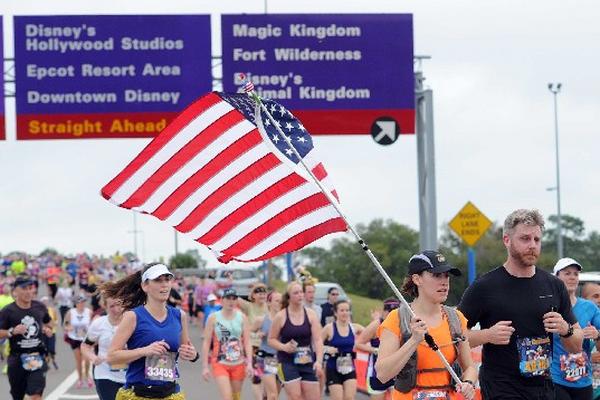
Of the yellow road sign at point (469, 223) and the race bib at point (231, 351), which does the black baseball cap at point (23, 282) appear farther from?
the yellow road sign at point (469, 223)

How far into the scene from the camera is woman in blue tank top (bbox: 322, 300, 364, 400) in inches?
619

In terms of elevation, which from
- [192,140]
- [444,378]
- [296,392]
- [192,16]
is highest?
[192,16]

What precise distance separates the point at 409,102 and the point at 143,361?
582 inches

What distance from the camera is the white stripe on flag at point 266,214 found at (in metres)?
8.99

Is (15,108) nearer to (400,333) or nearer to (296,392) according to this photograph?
(296,392)

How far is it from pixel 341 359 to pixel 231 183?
660cm

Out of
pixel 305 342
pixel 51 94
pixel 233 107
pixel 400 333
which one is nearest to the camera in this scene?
pixel 400 333

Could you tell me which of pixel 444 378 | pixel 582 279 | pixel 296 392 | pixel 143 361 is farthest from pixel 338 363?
pixel 444 378

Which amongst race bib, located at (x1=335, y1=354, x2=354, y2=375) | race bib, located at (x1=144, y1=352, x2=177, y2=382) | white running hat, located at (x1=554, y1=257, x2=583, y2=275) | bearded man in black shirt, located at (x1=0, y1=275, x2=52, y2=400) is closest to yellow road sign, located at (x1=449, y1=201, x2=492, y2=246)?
race bib, located at (x1=335, y1=354, x2=354, y2=375)

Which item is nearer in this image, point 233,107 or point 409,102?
point 233,107

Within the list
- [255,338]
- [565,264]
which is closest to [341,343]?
[255,338]

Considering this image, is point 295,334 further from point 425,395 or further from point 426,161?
point 426,161

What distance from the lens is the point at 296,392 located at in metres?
15.1

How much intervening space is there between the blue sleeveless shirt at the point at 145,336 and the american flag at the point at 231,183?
69 cm
